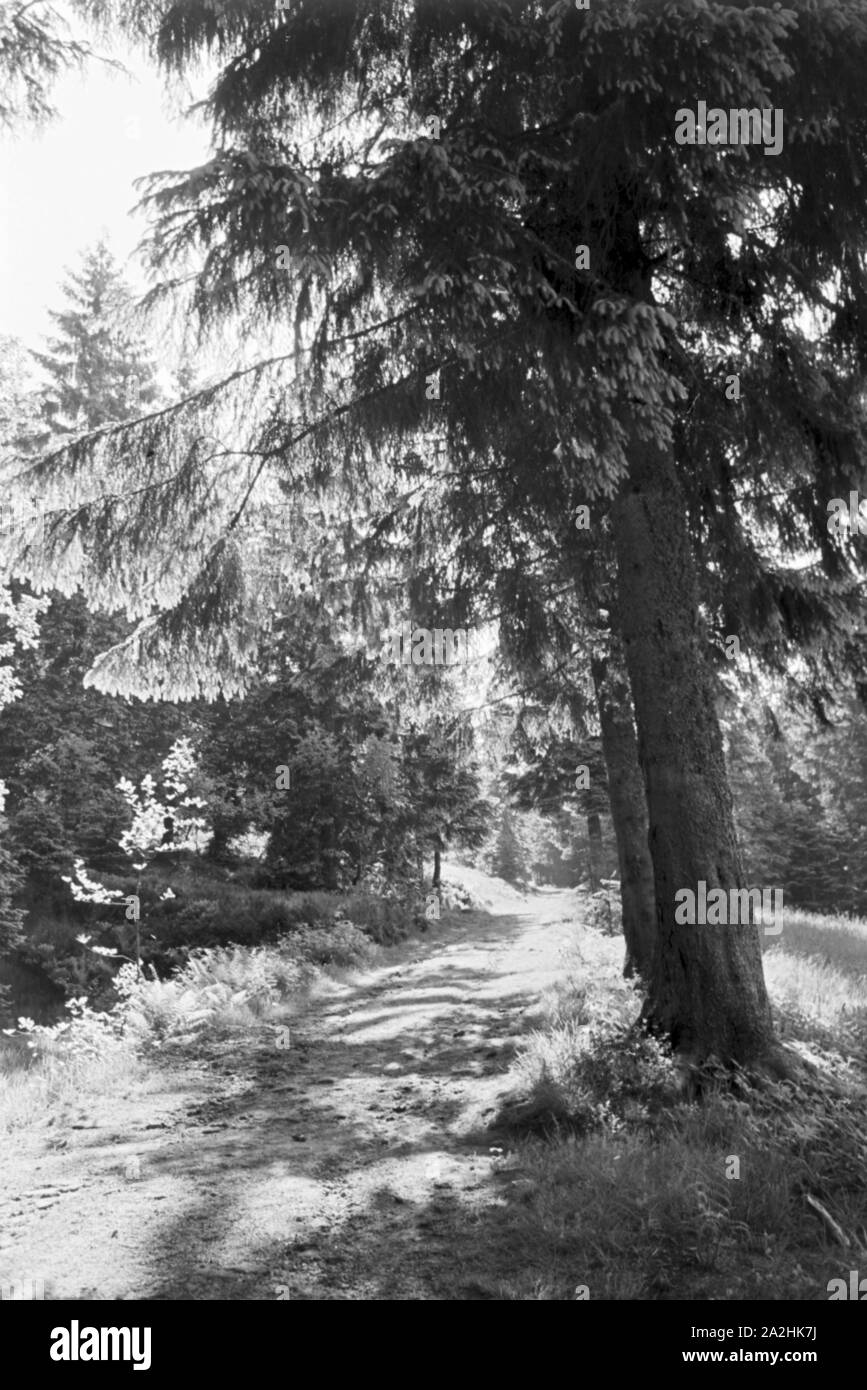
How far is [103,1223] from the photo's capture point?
4.36m

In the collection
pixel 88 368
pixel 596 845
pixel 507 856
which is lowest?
pixel 507 856

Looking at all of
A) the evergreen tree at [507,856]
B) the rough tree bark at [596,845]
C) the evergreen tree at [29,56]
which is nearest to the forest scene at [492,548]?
the evergreen tree at [29,56]

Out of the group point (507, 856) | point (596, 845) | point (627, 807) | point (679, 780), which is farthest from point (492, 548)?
point (507, 856)

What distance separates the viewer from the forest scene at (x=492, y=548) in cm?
439

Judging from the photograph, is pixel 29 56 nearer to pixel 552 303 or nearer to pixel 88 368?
pixel 552 303

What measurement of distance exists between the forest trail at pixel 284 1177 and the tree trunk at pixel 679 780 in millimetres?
1726

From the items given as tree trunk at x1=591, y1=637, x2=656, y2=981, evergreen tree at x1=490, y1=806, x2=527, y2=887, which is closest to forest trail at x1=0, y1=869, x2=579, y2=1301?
tree trunk at x1=591, y1=637, x2=656, y2=981

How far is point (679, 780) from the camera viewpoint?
6.28 m

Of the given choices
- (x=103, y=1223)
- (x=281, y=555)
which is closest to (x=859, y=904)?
(x=281, y=555)

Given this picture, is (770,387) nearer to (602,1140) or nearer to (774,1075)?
(774,1075)

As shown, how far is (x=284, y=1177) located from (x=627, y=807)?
663cm

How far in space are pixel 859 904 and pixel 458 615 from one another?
102 feet

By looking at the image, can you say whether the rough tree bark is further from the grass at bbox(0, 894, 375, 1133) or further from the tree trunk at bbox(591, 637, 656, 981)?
the tree trunk at bbox(591, 637, 656, 981)

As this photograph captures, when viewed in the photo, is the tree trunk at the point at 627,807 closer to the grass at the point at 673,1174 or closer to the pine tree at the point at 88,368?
the grass at the point at 673,1174
